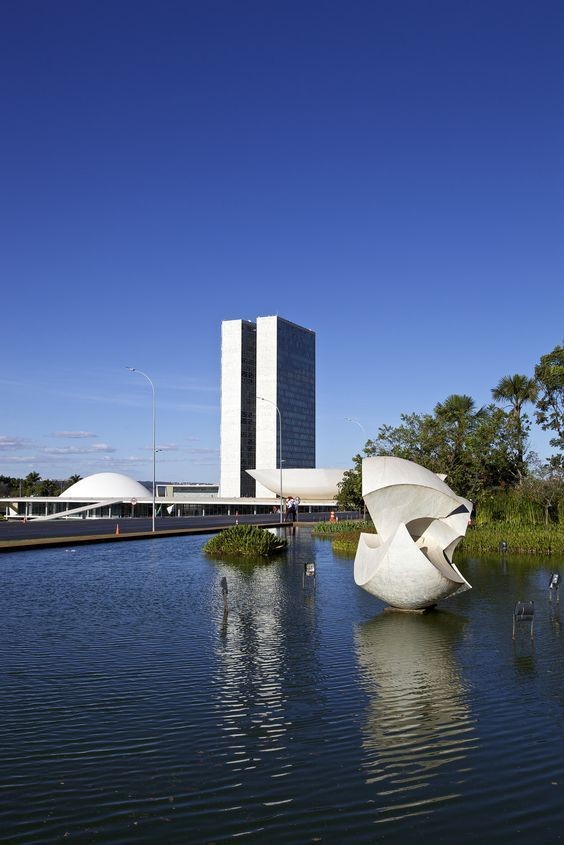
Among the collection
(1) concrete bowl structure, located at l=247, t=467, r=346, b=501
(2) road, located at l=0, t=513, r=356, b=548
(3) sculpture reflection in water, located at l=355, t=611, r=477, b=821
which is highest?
(1) concrete bowl structure, located at l=247, t=467, r=346, b=501

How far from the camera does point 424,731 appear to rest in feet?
28.7

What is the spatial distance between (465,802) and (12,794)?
3931 mm

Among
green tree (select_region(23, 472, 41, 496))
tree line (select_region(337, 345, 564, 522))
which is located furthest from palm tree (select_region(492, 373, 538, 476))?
green tree (select_region(23, 472, 41, 496))

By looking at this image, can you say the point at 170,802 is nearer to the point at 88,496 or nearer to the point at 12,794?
the point at 12,794

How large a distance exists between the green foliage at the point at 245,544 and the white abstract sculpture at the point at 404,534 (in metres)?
13.3

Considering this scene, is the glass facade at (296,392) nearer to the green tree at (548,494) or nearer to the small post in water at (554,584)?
the green tree at (548,494)

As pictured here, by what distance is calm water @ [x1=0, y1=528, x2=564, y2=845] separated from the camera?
6.51m

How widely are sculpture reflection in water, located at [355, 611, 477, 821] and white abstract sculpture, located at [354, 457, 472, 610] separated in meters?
1.37

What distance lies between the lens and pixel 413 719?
9.20 meters

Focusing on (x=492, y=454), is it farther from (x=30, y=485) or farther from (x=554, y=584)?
(x=30, y=485)

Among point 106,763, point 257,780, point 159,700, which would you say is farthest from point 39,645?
point 257,780

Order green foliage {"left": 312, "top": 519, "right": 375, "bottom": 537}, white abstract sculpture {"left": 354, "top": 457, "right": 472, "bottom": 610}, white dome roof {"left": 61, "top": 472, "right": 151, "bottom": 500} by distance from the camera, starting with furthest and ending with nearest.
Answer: white dome roof {"left": 61, "top": 472, "right": 151, "bottom": 500} → green foliage {"left": 312, "top": 519, "right": 375, "bottom": 537} → white abstract sculpture {"left": 354, "top": 457, "right": 472, "bottom": 610}

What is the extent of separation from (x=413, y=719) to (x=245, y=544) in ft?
70.9

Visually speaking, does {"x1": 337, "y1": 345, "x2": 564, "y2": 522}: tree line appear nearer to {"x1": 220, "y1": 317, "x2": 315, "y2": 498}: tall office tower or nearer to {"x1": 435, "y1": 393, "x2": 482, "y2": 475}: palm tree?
{"x1": 435, "y1": 393, "x2": 482, "y2": 475}: palm tree
